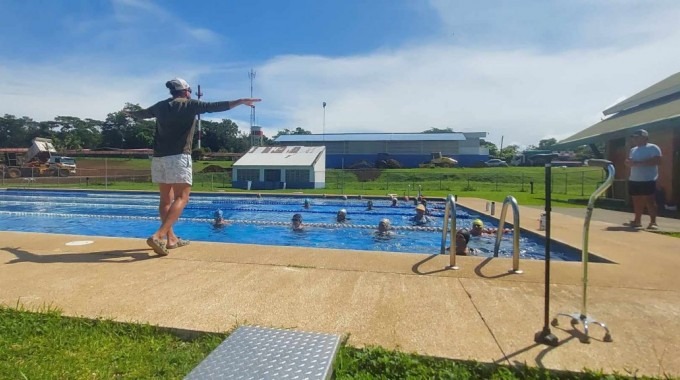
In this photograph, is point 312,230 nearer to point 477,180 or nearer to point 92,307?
point 92,307

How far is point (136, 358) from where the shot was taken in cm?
198

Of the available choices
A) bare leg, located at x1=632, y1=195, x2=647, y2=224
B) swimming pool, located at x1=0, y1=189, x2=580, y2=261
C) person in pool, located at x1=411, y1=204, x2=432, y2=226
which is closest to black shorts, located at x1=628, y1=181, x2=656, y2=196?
bare leg, located at x1=632, y1=195, x2=647, y2=224

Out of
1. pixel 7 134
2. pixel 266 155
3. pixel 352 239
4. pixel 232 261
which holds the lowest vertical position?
pixel 352 239

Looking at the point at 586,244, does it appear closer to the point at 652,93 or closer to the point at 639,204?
the point at 639,204

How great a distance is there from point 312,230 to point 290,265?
5826mm

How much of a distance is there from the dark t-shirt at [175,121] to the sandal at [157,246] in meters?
0.94

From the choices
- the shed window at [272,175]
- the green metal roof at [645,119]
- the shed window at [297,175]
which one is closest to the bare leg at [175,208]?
the green metal roof at [645,119]

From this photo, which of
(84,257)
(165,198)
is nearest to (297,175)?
(165,198)

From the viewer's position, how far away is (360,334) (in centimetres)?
223

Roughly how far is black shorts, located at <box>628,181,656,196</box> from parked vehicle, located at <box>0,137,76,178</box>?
4208 cm

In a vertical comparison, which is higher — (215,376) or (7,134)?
(7,134)

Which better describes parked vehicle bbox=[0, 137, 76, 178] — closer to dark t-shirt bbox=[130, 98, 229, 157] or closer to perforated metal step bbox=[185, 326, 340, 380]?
dark t-shirt bbox=[130, 98, 229, 157]

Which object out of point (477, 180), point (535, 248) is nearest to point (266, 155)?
point (477, 180)

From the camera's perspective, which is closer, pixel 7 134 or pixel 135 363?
pixel 135 363
